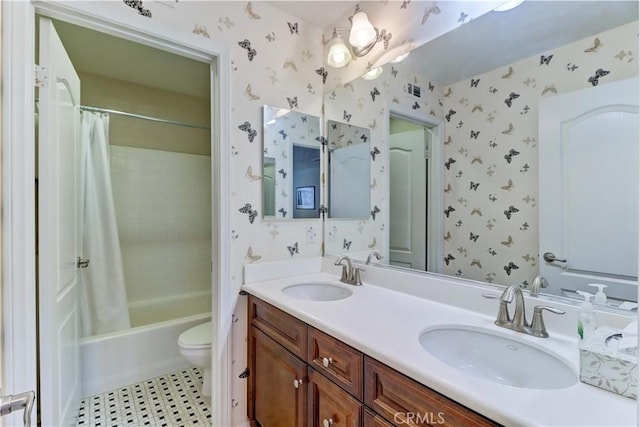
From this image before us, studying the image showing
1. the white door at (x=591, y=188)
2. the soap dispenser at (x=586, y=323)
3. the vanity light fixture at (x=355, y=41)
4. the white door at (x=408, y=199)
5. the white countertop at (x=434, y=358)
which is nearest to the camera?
the white countertop at (x=434, y=358)

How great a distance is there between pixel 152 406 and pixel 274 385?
3.23ft

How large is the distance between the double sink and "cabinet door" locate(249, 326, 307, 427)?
511mm

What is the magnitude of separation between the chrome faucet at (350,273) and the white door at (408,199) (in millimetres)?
190

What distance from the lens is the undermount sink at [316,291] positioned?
5.25 feet

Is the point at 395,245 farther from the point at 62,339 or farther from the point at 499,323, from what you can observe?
the point at 62,339

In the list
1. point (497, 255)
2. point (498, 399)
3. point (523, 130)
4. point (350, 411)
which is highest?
point (523, 130)

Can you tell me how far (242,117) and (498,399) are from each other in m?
1.55

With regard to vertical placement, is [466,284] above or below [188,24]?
below

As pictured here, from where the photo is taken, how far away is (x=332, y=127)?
6.34ft

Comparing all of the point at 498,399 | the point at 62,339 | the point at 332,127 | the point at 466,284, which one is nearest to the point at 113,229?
the point at 62,339

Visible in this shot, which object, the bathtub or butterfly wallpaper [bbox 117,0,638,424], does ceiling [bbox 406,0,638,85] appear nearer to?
butterfly wallpaper [bbox 117,0,638,424]

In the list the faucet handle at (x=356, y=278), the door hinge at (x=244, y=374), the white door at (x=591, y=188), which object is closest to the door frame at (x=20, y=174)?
the door hinge at (x=244, y=374)

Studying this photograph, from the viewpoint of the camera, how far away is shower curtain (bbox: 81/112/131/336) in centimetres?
216

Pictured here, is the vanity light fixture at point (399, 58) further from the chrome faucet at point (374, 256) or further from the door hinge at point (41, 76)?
the door hinge at point (41, 76)
